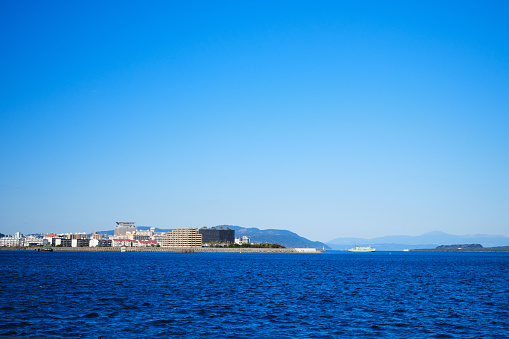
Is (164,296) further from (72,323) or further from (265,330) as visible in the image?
(265,330)

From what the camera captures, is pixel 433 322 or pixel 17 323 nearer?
pixel 17 323

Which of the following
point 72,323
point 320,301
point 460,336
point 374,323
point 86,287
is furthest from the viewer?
point 86,287

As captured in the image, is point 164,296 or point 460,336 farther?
point 164,296

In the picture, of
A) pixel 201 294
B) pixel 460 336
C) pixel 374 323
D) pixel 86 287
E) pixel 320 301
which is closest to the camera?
pixel 460 336

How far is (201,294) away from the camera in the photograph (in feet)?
185

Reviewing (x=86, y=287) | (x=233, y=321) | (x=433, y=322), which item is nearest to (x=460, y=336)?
(x=433, y=322)

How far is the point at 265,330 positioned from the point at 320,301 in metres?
17.8

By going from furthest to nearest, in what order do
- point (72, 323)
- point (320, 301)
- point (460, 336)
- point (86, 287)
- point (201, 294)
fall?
point (86, 287) < point (201, 294) < point (320, 301) < point (72, 323) < point (460, 336)

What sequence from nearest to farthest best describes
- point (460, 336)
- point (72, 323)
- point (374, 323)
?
point (460, 336) → point (72, 323) → point (374, 323)

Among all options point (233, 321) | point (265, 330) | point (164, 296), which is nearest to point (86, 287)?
point (164, 296)

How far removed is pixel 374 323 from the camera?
3819cm

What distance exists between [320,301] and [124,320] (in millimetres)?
21671

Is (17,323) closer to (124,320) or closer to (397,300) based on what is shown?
(124,320)

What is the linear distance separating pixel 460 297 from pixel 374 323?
77.6 ft
